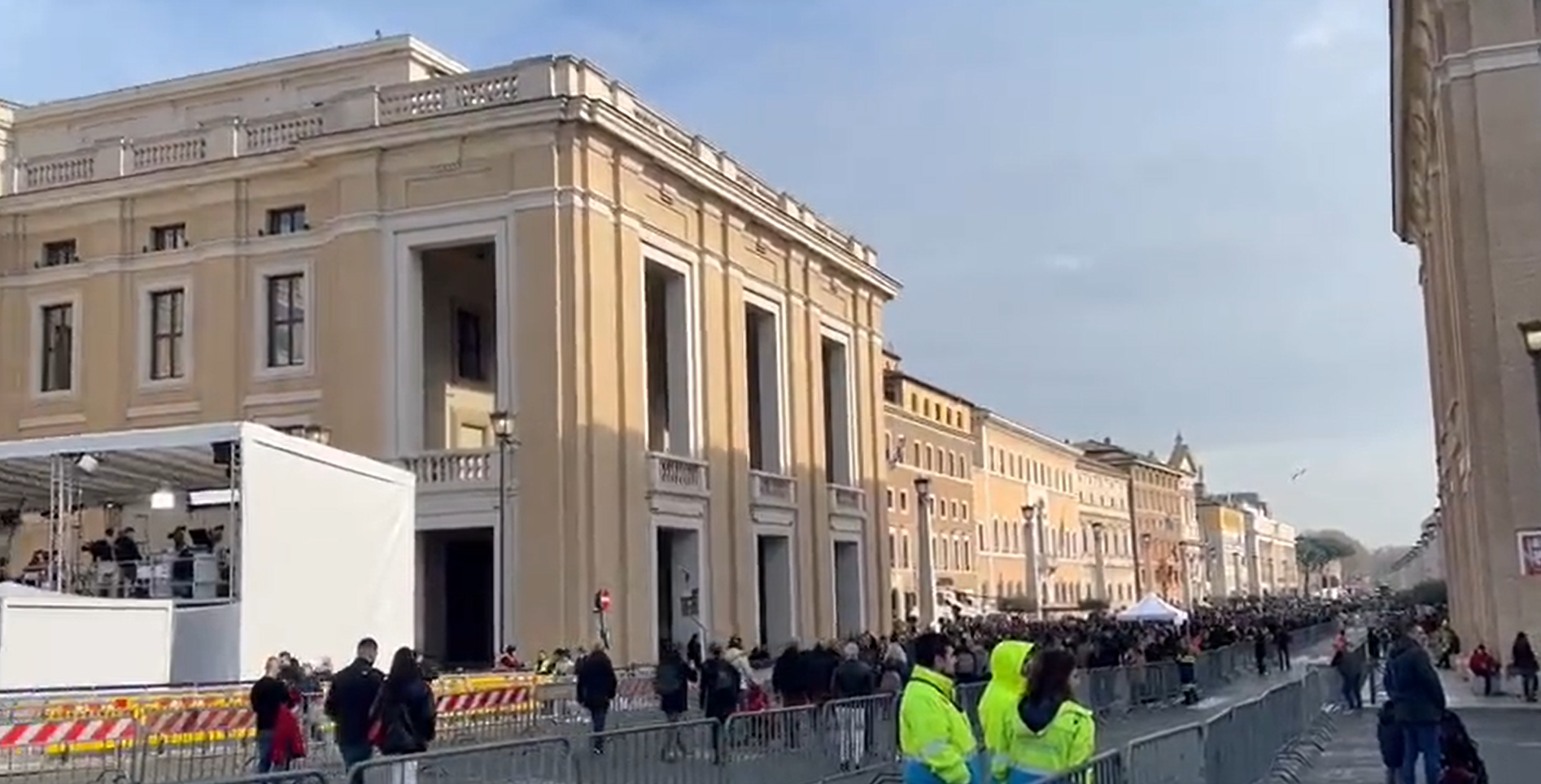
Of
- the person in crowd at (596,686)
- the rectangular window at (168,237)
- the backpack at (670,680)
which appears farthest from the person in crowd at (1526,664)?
the rectangular window at (168,237)

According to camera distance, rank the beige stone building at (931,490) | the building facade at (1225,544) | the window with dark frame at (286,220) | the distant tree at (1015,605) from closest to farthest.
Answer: the window with dark frame at (286,220), the beige stone building at (931,490), the distant tree at (1015,605), the building facade at (1225,544)

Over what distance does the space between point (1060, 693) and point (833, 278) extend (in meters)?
43.1

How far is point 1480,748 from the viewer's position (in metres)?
20.4

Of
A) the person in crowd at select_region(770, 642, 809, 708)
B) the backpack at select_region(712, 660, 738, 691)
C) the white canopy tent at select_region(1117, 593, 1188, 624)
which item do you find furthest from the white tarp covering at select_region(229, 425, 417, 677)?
the white canopy tent at select_region(1117, 593, 1188, 624)

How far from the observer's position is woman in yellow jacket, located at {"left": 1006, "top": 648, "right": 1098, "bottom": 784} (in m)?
7.54

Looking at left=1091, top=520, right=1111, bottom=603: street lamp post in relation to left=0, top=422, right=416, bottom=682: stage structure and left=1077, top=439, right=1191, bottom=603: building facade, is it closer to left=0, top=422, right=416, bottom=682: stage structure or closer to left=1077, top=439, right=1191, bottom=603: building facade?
left=1077, top=439, right=1191, bottom=603: building facade

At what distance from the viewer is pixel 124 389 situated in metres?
38.5

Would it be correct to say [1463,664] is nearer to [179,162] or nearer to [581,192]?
[581,192]

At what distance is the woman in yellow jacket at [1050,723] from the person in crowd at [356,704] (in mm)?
7573

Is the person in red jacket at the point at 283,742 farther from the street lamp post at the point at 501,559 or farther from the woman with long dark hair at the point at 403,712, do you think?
the street lamp post at the point at 501,559

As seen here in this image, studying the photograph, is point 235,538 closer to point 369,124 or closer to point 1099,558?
point 369,124

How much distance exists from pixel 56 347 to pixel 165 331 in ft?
10.8

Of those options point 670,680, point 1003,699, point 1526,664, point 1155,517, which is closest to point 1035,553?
point 1155,517

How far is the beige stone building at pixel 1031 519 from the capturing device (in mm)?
90312
